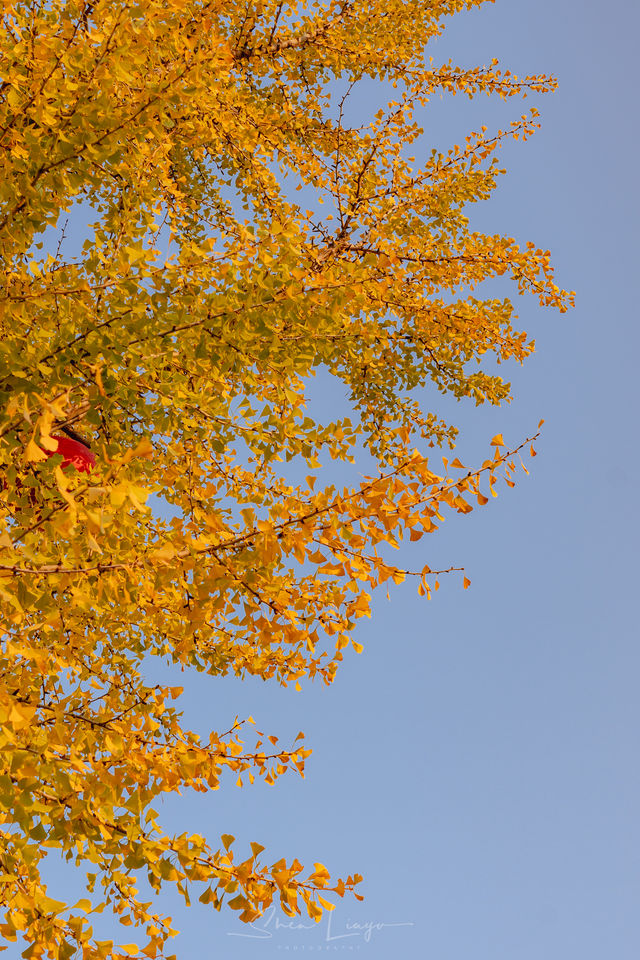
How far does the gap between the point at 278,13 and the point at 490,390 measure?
477cm

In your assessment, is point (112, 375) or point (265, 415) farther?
point (265, 415)

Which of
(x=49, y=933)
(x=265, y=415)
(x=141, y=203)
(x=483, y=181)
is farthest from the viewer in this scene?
(x=483, y=181)

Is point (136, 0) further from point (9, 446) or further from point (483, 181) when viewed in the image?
point (483, 181)

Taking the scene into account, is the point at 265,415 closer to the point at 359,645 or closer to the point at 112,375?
the point at 112,375

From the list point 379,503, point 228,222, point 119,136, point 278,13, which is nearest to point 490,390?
point 228,222

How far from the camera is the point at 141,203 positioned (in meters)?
3.79

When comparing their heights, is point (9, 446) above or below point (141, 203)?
below

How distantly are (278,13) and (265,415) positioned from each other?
645 cm

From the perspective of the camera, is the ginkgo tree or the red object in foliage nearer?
the ginkgo tree

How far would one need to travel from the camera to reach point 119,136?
3.06 m

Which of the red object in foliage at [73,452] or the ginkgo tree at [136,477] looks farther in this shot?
the red object in foliage at [73,452]

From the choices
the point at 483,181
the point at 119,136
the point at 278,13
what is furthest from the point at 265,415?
the point at 278,13

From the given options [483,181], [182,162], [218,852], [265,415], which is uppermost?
[182,162]

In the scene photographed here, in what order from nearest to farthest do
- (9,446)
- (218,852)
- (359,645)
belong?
(218,852) → (359,645) → (9,446)
